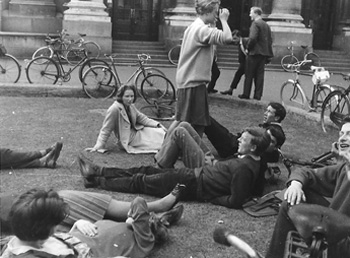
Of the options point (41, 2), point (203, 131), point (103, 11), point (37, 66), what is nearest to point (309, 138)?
point (203, 131)

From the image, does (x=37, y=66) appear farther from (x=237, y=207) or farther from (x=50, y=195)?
(x=50, y=195)

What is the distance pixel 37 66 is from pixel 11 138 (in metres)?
5.70

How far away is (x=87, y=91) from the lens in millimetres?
12078

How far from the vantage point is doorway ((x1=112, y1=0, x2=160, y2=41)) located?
21.4 m

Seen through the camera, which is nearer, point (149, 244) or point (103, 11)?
point (149, 244)

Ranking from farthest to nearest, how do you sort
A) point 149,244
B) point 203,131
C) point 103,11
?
point 103,11 → point 203,131 → point 149,244

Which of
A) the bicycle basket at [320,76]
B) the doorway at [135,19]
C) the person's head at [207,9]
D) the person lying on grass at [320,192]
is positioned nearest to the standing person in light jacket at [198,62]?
the person's head at [207,9]

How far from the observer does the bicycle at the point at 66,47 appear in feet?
49.3

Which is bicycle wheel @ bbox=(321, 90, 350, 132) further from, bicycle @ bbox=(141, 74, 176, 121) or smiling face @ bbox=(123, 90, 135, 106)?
smiling face @ bbox=(123, 90, 135, 106)

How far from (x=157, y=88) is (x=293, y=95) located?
2679 millimetres

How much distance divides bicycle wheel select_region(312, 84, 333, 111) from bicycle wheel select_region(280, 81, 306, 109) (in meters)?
0.46

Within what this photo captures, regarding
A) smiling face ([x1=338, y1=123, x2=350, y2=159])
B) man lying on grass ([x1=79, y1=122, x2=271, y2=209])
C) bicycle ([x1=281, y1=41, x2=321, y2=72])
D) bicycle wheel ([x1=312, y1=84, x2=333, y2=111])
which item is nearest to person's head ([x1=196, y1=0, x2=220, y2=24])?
man lying on grass ([x1=79, y1=122, x2=271, y2=209])

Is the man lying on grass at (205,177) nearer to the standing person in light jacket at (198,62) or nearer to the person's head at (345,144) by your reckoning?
the standing person in light jacket at (198,62)

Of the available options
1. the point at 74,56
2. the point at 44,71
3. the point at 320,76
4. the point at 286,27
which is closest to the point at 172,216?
the point at 320,76
